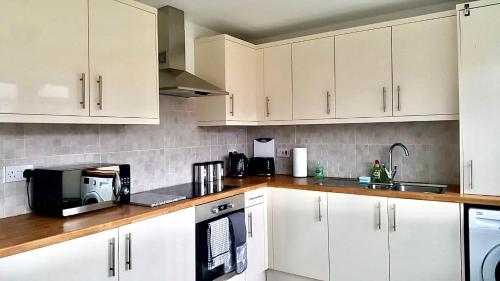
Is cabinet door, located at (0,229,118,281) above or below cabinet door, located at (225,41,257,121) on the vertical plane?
below

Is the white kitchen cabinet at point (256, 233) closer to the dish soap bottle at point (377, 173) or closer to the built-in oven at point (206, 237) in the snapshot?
the built-in oven at point (206, 237)

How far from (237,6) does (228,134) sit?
4.15ft

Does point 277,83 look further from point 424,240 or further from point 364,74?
point 424,240

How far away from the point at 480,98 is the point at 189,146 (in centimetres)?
215

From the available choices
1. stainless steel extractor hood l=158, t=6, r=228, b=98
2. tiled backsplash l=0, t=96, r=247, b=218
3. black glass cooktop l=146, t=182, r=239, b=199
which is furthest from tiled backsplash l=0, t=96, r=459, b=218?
stainless steel extractor hood l=158, t=6, r=228, b=98

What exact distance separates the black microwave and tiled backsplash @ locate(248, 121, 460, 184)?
1.87 m

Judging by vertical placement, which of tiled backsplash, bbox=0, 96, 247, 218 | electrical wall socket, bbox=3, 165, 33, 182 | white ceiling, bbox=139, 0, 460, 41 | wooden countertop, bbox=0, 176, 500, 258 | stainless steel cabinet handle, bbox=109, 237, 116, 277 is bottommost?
stainless steel cabinet handle, bbox=109, 237, 116, 277

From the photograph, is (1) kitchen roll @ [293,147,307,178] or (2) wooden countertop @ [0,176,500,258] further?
(1) kitchen roll @ [293,147,307,178]

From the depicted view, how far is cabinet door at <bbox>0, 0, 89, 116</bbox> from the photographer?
1.58 meters

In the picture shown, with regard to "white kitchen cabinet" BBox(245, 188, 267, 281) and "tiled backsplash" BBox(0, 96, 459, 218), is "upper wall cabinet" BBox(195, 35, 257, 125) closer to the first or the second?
"tiled backsplash" BBox(0, 96, 459, 218)

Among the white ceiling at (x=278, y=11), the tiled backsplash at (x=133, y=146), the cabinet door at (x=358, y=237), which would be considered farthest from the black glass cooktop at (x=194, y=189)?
the white ceiling at (x=278, y=11)

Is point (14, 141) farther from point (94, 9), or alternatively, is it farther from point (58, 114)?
point (94, 9)

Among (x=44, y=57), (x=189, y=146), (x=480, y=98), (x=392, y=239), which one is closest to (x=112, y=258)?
(x=44, y=57)

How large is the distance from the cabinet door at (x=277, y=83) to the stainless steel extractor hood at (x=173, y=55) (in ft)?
2.17
